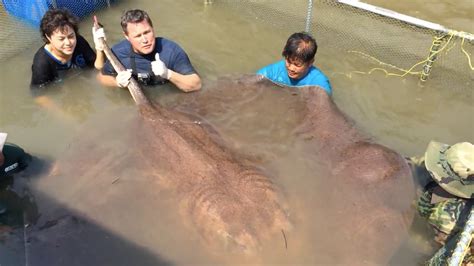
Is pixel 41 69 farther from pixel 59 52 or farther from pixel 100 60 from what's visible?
pixel 100 60

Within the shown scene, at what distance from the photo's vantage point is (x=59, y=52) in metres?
5.42

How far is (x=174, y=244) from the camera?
3262mm

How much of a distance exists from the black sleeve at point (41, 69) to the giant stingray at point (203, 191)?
1.61 metres

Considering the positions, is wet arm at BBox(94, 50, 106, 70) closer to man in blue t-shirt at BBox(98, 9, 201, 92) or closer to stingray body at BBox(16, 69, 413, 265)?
man in blue t-shirt at BBox(98, 9, 201, 92)

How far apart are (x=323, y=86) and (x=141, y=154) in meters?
2.20

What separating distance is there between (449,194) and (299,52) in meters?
2.09

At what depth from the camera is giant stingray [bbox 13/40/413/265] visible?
3227 mm

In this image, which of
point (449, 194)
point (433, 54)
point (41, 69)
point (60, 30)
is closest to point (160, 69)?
point (60, 30)

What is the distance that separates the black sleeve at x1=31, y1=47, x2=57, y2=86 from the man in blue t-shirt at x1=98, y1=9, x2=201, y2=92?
2.15 feet

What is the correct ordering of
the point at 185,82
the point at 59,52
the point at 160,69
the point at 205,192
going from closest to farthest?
the point at 205,192
the point at 160,69
the point at 185,82
the point at 59,52

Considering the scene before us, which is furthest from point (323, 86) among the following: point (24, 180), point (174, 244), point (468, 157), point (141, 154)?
point (24, 180)

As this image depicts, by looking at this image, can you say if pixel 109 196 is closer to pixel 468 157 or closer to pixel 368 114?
pixel 468 157

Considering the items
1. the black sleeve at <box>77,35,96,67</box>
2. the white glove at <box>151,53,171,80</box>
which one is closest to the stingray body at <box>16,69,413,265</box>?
the white glove at <box>151,53,171,80</box>

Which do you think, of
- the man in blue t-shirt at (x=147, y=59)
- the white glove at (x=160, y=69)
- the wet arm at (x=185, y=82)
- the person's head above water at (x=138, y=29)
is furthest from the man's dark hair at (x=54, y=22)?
the wet arm at (x=185, y=82)
